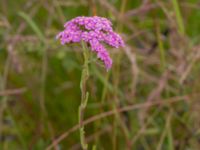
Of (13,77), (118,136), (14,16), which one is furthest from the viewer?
(14,16)

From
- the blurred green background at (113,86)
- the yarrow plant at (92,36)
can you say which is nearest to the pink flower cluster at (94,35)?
the yarrow plant at (92,36)

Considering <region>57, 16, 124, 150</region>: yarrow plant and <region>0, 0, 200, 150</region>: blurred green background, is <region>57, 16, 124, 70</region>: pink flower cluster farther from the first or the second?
<region>0, 0, 200, 150</region>: blurred green background

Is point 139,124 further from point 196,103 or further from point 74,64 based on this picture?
point 74,64

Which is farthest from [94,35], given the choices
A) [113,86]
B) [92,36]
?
[113,86]

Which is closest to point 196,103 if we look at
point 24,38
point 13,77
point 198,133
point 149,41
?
point 198,133

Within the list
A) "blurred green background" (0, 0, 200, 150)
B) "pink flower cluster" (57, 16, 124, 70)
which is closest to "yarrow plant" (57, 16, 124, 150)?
"pink flower cluster" (57, 16, 124, 70)

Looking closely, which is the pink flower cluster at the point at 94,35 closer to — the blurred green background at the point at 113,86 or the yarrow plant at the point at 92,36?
the yarrow plant at the point at 92,36
